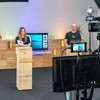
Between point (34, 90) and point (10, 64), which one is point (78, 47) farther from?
point (10, 64)

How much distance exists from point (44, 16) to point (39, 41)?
1.02 metres

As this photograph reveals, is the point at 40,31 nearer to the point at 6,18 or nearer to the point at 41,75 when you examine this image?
the point at 6,18

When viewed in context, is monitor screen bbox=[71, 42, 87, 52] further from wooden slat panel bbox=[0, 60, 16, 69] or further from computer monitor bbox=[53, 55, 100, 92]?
wooden slat panel bbox=[0, 60, 16, 69]

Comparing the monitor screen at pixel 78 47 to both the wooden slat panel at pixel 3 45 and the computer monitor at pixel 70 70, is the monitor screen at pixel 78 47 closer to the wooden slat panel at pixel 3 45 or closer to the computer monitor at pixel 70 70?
the computer monitor at pixel 70 70

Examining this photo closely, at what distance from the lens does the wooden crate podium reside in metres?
5.73

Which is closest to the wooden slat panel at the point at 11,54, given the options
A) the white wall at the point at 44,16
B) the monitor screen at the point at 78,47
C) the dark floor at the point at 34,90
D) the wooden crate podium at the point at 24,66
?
the white wall at the point at 44,16

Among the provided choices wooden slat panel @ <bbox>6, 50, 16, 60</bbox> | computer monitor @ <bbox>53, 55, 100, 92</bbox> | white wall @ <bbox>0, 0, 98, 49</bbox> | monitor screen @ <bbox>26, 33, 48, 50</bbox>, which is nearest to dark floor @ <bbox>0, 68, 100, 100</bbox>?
wooden slat panel @ <bbox>6, 50, 16, 60</bbox>

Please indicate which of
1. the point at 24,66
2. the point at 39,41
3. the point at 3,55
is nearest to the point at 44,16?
the point at 39,41

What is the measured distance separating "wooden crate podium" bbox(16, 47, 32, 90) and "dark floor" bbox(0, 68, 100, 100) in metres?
0.19

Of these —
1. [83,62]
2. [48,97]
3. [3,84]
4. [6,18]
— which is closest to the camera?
[83,62]

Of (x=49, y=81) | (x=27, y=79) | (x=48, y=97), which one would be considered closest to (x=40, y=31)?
(x=49, y=81)

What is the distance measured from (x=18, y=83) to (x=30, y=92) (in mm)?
391

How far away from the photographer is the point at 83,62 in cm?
249

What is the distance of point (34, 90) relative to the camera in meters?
5.84
